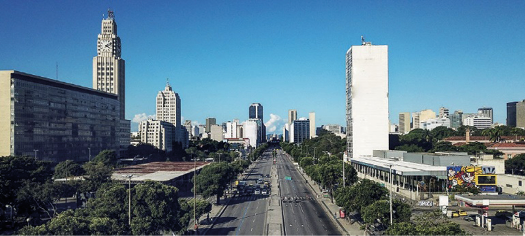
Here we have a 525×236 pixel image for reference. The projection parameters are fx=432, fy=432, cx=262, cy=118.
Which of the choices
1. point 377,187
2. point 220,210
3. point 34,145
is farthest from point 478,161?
point 34,145

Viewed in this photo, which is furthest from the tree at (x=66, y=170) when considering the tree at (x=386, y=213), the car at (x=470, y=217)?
the car at (x=470, y=217)

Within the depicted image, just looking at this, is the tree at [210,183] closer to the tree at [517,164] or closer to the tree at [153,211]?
the tree at [153,211]

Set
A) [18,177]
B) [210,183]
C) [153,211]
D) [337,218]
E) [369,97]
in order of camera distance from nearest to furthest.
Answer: [153,211] < [337,218] < [18,177] < [210,183] < [369,97]

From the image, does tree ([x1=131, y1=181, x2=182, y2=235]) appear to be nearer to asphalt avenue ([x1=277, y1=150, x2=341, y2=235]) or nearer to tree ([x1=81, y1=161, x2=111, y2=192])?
asphalt avenue ([x1=277, y1=150, x2=341, y2=235])

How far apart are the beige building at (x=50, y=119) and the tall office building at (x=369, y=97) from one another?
96.0m

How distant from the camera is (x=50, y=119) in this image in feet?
443

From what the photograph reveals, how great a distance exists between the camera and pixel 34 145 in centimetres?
12725

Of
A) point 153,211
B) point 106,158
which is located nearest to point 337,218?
point 153,211

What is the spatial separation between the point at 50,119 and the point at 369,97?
103096 millimetres

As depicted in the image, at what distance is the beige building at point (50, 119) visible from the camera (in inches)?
4759

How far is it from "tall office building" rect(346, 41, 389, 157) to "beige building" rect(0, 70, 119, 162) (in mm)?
95981

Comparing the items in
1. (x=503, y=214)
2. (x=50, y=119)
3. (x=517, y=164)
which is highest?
(x=50, y=119)

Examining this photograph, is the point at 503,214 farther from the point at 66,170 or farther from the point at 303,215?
the point at 66,170

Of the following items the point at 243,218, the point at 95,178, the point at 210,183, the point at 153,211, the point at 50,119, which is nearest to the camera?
the point at 153,211
